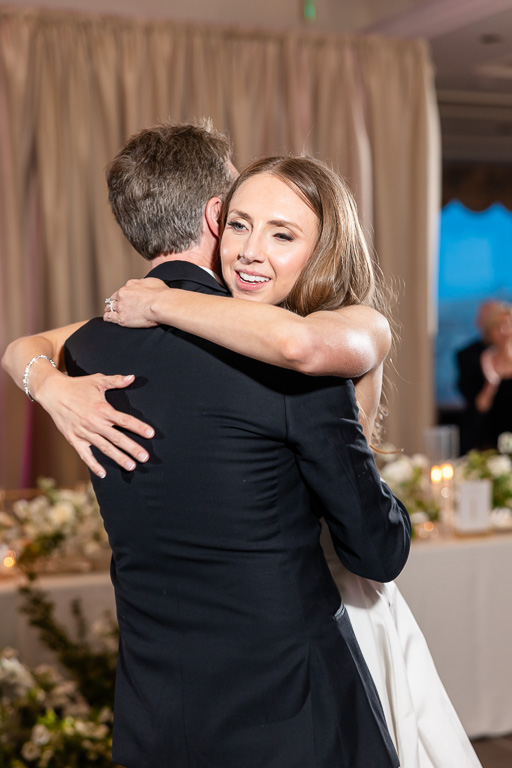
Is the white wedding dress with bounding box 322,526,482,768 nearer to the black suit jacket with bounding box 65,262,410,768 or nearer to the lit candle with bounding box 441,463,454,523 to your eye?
the black suit jacket with bounding box 65,262,410,768

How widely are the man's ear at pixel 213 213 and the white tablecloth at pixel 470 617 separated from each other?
70.8 inches

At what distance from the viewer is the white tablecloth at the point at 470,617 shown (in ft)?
9.82

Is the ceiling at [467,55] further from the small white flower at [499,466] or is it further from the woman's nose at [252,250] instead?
the woman's nose at [252,250]

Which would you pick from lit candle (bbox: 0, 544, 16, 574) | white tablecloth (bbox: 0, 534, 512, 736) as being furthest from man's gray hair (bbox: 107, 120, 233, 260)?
white tablecloth (bbox: 0, 534, 512, 736)

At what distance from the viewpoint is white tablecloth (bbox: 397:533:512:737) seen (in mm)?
2994

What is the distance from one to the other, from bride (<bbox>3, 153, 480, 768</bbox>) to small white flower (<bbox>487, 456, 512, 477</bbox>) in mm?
1814

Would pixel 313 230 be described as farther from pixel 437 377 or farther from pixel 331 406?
pixel 437 377

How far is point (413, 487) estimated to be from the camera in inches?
127

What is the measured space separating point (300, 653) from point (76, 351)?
547mm

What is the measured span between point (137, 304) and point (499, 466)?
91.4 inches

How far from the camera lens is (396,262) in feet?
17.6

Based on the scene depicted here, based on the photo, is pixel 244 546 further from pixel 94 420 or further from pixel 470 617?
pixel 470 617

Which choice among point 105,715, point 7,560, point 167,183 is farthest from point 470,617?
point 167,183

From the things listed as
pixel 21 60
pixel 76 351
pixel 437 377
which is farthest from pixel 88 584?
pixel 437 377
